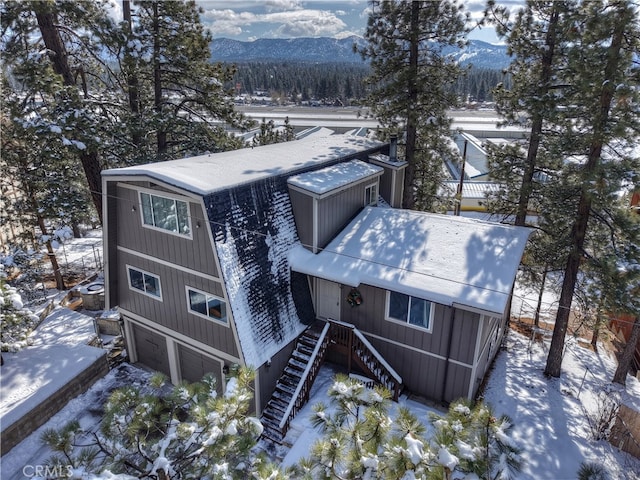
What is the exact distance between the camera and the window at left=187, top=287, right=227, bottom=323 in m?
9.35

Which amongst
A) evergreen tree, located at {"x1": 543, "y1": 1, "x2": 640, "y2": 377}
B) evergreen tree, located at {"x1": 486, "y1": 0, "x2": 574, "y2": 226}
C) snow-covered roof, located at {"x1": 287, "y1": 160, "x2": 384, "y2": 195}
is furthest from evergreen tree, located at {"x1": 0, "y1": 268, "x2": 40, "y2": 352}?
evergreen tree, located at {"x1": 486, "y1": 0, "x2": 574, "y2": 226}

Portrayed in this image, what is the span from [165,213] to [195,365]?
450cm

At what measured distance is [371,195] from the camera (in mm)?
13695

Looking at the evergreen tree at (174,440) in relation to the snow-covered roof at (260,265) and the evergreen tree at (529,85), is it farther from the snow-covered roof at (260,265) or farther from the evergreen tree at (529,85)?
the evergreen tree at (529,85)

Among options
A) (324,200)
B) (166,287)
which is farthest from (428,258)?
(166,287)

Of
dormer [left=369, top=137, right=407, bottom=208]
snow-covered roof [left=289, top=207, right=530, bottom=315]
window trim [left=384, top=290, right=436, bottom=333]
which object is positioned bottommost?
window trim [left=384, top=290, right=436, bottom=333]

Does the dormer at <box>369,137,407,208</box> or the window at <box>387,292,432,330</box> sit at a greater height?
the dormer at <box>369,137,407,208</box>

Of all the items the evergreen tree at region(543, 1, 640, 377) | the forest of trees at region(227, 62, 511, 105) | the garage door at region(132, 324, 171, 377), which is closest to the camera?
the evergreen tree at region(543, 1, 640, 377)

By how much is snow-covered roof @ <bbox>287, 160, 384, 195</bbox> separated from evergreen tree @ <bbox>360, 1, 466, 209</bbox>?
337 cm

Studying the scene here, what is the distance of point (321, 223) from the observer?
10766 millimetres

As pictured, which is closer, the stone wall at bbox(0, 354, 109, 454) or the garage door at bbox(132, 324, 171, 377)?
the stone wall at bbox(0, 354, 109, 454)

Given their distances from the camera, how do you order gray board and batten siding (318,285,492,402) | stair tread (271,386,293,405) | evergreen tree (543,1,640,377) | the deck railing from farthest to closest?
the deck railing → stair tread (271,386,293,405) → gray board and batten siding (318,285,492,402) → evergreen tree (543,1,640,377)

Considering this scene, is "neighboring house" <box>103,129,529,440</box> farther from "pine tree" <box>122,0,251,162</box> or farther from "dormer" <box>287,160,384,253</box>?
"pine tree" <box>122,0,251,162</box>

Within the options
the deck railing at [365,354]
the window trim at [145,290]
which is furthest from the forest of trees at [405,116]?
the deck railing at [365,354]
